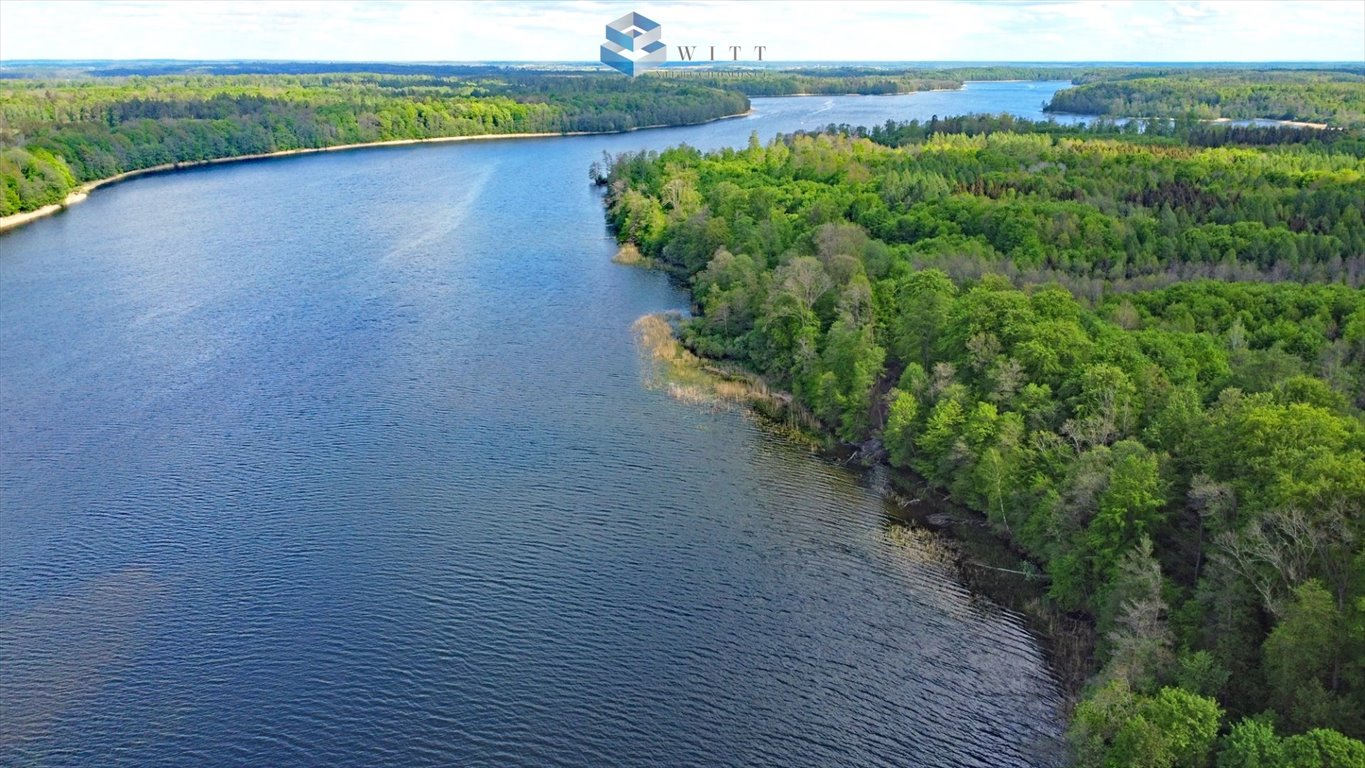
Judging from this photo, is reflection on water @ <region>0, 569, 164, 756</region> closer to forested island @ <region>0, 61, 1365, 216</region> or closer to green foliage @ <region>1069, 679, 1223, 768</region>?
green foliage @ <region>1069, 679, 1223, 768</region>

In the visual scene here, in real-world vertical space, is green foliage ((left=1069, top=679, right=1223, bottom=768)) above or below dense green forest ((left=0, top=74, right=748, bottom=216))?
below

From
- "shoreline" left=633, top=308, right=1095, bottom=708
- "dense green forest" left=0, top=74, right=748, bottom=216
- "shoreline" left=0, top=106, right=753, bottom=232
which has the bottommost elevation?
"shoreline" left=633, top=308, right=1095, bottom=708

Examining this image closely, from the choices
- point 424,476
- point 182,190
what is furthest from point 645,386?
point 182,190

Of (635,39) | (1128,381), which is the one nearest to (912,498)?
(1128,381)

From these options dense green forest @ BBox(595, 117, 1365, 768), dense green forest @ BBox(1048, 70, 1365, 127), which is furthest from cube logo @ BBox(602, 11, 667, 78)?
dense green forest @ BBox(1048, 70, 1365, 127)

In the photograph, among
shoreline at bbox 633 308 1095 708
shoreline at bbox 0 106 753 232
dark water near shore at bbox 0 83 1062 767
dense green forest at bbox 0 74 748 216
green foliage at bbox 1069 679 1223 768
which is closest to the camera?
green foliage at bbox 1069 679 1223 768

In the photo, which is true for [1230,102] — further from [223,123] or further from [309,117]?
[223,123]

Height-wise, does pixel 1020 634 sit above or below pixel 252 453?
below

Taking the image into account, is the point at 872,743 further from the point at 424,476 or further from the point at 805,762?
the point at 424,476
